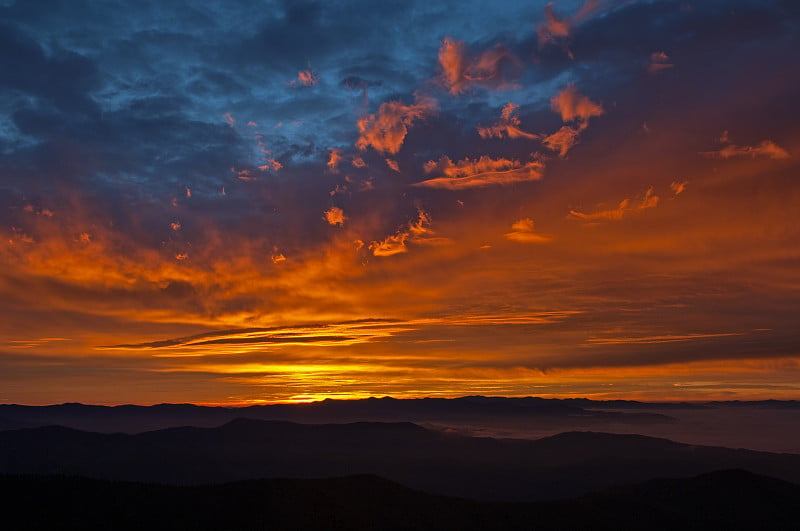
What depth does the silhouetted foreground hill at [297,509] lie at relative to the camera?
9712cm

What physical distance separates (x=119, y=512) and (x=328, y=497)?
1460 inches

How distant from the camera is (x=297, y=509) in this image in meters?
109

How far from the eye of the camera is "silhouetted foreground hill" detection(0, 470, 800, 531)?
97.1 metres

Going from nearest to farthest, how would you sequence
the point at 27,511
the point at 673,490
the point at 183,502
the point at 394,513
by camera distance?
1. the point at 27,511
2. the point at 183,502
3. the point at 394,513
4. the point at 673,490

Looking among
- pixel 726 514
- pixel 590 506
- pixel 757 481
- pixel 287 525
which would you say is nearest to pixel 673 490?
pixel 726 514

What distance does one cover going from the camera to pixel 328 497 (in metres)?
118

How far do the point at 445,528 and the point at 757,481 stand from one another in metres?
131

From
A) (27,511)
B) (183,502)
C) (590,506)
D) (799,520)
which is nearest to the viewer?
(27,511)

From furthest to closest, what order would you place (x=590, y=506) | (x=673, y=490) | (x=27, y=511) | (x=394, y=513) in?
(x=673, y=490)
(x=590, y=506)
(x=394, y=513)
(x=27, y=511)

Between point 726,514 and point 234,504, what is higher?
point 234,504

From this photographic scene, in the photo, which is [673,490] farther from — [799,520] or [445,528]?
[445,528]

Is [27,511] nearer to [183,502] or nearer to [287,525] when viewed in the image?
[183,502]

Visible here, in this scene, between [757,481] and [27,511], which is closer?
[27,511]

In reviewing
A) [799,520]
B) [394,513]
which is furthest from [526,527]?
[799,520]
